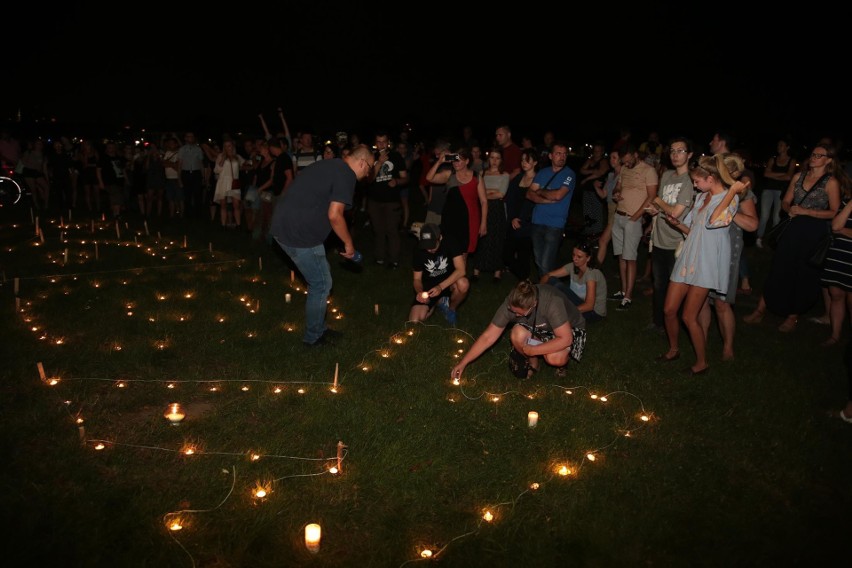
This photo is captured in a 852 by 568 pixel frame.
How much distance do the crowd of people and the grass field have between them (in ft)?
1.38

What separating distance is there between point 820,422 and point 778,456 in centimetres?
80

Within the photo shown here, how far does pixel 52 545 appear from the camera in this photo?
10.8ft

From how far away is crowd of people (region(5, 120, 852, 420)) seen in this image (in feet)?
17.6

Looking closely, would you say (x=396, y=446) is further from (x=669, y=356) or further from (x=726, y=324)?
(x=726, y=324)

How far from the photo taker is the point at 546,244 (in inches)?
313

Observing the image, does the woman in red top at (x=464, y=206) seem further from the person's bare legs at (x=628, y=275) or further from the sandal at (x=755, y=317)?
the sandal at (x=755, y=317)

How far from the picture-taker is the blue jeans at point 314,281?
5.78 metres

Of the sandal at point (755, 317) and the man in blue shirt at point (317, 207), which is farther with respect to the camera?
the sandal at point (755, 317)

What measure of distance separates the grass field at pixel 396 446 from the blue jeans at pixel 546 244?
4.24ft

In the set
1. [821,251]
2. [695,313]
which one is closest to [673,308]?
[695,313]

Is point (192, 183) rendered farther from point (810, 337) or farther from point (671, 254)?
point (810, 337)

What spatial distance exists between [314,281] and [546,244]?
330 cm

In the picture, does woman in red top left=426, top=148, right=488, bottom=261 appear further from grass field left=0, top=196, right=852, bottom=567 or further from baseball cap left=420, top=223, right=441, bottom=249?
baseball cap left=420, top=223, right=441, bottom=249

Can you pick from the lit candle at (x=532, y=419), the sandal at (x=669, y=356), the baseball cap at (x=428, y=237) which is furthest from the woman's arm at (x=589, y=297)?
the lit candle at (x=532, y=419)
